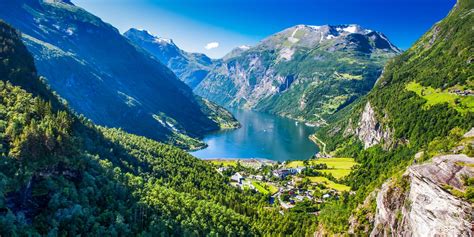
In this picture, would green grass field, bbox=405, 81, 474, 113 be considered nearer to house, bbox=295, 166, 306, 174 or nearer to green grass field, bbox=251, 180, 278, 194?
house, bbox=295, 166, 306, 174

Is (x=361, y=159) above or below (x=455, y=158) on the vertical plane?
above

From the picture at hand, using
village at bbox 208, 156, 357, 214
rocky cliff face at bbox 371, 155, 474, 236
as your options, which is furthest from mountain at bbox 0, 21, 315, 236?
rocky cliff face at bbox 371, 155, 474, 236

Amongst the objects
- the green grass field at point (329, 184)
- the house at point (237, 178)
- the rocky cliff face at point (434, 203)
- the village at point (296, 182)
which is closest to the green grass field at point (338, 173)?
the village at point (296, 182)

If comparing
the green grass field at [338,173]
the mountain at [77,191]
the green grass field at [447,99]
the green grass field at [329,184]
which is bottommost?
the mountain at [77,191]

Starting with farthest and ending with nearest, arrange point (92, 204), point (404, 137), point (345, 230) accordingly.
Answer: point (404, 137), point (345, 230), point (92, 204)

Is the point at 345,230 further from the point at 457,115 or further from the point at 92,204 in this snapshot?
the point at 457,115

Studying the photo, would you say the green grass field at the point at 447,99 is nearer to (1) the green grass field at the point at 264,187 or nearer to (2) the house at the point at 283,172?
(2) the house at the point at 283,172

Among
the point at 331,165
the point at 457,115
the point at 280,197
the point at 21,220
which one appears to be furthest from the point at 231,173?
the point at 21,220
